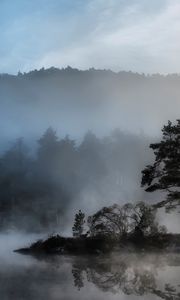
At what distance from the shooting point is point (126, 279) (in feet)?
80.1

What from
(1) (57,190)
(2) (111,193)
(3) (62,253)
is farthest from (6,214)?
(3) (62,253)

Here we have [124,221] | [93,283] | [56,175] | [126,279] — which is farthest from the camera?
[56,175]

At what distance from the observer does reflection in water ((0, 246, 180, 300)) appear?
19844 mm

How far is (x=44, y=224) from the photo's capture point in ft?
446

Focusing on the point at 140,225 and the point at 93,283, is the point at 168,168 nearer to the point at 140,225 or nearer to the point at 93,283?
the point at 140,225

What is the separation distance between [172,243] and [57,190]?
110 meters

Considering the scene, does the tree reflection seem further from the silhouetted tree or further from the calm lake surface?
the silhouetted tree

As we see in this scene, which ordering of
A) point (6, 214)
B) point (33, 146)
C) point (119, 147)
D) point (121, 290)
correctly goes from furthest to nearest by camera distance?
point (33, 146)
point (119, 147)
point (6, 214)
point (121, 290)

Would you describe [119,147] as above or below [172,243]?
above

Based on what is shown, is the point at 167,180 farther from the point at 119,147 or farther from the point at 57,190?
the point at 119,147

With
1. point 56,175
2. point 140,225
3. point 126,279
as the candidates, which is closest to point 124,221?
point 140,225

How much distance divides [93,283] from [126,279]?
2075mm

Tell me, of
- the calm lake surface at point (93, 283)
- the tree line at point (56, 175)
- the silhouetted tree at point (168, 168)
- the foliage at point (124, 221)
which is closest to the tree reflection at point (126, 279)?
the calm lake surface at point (93, 283)

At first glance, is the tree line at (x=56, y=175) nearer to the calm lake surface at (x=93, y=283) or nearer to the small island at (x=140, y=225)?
the small island at (x=140, y=225)
